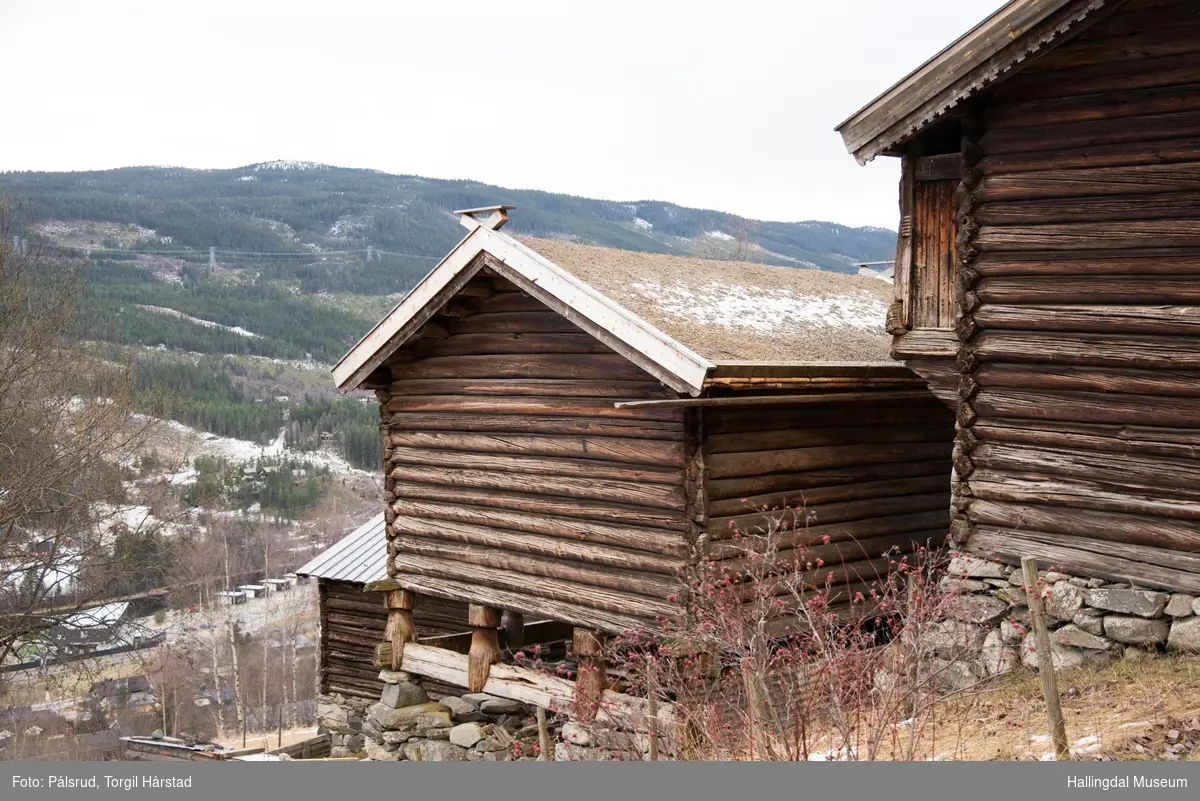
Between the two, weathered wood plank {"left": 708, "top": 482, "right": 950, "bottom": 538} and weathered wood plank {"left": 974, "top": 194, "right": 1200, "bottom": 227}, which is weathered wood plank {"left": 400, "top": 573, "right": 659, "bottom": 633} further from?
weathered wood plank {"left": 974, "top": 194, "right": 1200, "bottom": 227}

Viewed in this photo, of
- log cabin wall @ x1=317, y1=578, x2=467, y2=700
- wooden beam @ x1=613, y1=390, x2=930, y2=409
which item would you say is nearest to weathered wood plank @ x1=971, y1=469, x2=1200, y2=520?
wooden beam @ x1=613, y1=390, x2=930, y2=409

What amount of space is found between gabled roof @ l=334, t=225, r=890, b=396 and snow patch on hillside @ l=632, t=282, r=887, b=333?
20 millimetres

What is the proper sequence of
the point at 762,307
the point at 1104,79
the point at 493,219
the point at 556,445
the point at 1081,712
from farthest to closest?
1. the point at 762,307
2. the point at 556,445
3. the point at 493,219
4. the point at 1104,79
5. the point at 1081,712

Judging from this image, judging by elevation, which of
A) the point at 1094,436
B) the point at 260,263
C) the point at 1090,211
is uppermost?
the point at 260,263

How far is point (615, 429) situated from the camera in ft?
38.6

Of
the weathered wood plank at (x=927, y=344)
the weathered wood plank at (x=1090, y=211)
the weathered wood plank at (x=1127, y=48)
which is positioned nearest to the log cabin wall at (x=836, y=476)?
the weathered wood plank at (x=927, y=344)

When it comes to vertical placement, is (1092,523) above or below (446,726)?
above

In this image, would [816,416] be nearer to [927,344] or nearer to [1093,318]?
[927,344]

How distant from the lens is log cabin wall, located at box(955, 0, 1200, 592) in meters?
9.05

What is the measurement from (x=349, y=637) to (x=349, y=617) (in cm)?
35

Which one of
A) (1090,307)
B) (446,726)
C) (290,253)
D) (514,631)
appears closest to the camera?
(1090,307)

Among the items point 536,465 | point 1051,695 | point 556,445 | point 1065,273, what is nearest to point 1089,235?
point 1065,273

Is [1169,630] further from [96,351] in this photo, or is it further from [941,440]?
[96,351]

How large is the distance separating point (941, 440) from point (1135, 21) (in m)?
5.69
